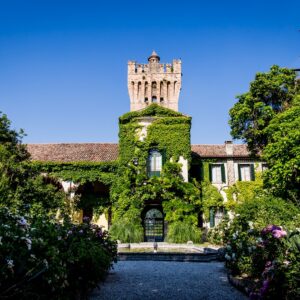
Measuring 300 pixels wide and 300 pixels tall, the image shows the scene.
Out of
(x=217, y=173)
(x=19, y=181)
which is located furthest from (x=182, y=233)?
(x=19, y=181)

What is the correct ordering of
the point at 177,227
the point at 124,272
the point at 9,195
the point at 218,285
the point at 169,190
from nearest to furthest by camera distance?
1. the point at 218,285
2. the point at 124,272
3. the point at 9,195
4. the point at 177,227
5. the point at 169,190

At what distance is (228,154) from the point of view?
25.8m

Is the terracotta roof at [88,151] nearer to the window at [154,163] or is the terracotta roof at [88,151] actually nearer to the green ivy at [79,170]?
the green ivy at [79,170]

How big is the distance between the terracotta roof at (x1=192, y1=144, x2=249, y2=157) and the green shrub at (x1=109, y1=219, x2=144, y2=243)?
8.87 m

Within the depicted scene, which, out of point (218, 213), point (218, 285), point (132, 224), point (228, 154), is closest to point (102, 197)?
point (132, 224)

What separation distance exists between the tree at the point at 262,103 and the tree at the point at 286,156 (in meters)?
2.39

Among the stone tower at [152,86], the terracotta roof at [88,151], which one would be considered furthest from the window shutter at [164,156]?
the stone tower at [152,86]

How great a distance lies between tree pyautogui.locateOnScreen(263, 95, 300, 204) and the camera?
1725 cm

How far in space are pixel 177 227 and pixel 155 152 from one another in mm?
5901

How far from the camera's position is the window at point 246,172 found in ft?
83.7

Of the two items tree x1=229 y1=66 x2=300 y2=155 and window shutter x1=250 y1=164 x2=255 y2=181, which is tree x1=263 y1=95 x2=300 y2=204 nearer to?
tree x1=229 y1=66 x2=300 y2=155

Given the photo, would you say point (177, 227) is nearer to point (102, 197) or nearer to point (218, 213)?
point (218, 213)

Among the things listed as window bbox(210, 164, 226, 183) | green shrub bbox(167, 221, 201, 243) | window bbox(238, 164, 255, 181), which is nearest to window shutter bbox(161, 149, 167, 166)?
green shrub bbox(167, 221, 201, 243)

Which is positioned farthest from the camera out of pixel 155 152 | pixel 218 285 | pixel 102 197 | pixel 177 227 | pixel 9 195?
pixel 102 197
